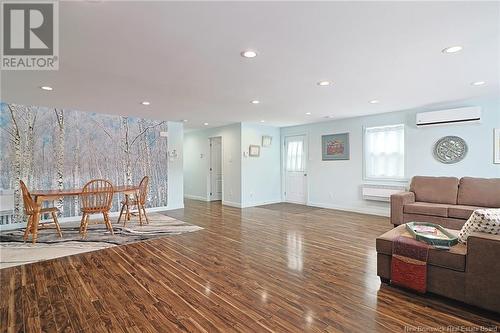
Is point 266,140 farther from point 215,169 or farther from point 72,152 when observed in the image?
point 72,152

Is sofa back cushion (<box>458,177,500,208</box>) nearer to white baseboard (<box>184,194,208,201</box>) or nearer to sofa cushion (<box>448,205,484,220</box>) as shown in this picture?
sofa cushion (<box>448,205,484,220</box>)

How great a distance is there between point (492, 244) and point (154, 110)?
543 centimetres

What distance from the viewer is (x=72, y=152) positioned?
17.8ft

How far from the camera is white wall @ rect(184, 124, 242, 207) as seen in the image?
726cm

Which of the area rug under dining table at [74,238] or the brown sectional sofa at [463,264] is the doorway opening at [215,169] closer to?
the area rug under dining table at [74,238]

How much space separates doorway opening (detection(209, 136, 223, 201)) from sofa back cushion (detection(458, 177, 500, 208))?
6.09 m

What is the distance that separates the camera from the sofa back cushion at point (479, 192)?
4.18 metres

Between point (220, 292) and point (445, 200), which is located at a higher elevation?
point (445, 200)

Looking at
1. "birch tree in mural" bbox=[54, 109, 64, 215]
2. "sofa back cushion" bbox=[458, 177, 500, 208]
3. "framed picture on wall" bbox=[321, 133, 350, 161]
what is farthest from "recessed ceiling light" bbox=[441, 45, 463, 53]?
"birch tree in mural" bbox=[54, 109, 64, 215]

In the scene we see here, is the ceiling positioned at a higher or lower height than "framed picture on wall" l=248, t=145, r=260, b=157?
higher

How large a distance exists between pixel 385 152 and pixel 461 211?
84.4 inches

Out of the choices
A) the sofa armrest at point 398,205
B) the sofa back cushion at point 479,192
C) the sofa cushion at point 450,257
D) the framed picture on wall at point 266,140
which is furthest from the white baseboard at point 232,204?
the sofa cushion at point 450,257

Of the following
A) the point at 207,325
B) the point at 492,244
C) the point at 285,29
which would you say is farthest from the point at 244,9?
the point at 492,244
